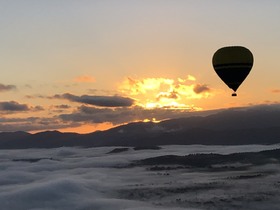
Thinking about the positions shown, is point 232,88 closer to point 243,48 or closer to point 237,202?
point 243,48

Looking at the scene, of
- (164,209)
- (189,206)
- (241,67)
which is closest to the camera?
(241,67)

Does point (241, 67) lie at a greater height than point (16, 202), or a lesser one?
greater

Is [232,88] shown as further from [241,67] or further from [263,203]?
[263,203]

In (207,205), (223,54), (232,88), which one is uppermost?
(223,54)

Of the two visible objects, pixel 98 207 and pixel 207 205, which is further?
pixel 207 205

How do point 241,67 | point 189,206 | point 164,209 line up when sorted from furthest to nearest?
1. point 189,206
2. point 164,209
3. point 241,67

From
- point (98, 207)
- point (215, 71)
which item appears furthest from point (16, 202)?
point (215, 71)
